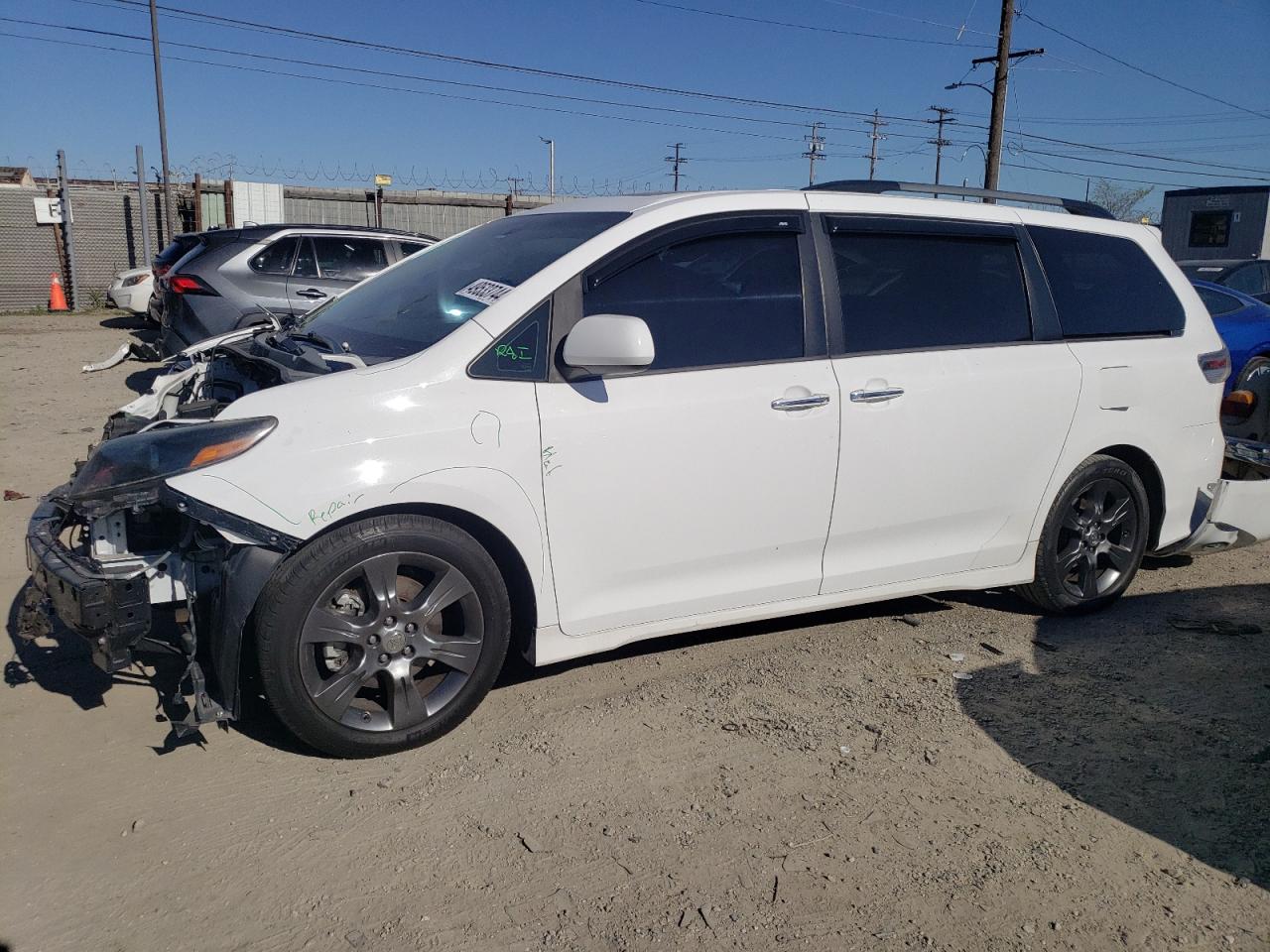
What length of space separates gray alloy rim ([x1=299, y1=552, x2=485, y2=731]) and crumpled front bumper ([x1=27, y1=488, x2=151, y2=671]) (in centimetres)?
51

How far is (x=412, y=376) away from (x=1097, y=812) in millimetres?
2592

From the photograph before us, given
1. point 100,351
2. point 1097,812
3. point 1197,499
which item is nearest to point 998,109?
point 100,351

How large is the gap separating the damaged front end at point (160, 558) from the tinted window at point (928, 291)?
2351 millimetres

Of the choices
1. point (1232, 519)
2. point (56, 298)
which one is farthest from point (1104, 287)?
point (56, 298)

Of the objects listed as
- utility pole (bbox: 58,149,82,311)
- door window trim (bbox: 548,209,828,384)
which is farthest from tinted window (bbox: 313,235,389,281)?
utility pole (bbox: 58,149,82,311)

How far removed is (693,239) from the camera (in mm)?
4023

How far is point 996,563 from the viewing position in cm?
478

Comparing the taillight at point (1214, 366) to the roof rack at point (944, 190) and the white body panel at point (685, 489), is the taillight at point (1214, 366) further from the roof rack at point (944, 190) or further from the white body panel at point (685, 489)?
the white body panel at point (685, 489)

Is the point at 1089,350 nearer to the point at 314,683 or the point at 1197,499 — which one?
the point at 1197,499

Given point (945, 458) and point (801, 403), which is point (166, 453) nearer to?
point (801, 403)

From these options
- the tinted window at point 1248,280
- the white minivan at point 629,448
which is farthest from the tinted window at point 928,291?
the tinted window at point 1248,280

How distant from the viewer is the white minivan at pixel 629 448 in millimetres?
3320

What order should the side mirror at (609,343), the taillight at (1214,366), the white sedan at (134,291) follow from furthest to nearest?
the white sedan at (134,291) → the taillight at (1214,366) → the side mirror at (609,343)

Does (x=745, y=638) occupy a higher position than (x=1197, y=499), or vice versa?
(x=1197, y=499)
